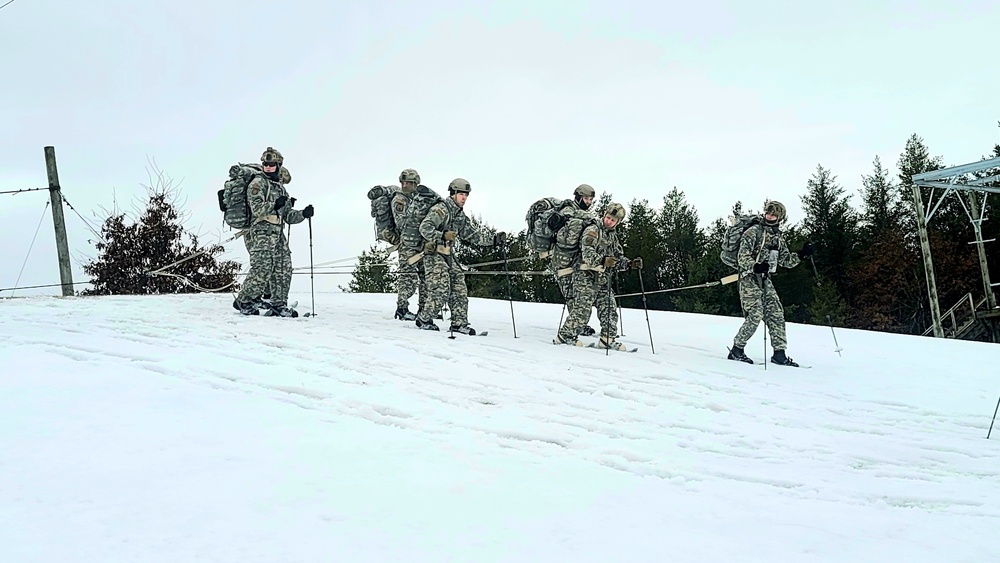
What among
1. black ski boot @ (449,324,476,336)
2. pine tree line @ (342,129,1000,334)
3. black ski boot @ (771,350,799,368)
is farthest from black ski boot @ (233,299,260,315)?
pine tree line @ (342,129,1000,334)

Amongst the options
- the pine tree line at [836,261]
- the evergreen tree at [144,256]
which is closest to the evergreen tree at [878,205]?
the pine tree line at [836,261]

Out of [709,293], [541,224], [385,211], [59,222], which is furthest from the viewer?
[709,293]

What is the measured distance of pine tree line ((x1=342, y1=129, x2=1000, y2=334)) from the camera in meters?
42.5

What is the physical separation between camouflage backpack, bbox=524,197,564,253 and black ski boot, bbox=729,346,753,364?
322cm

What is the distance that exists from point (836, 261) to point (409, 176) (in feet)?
138

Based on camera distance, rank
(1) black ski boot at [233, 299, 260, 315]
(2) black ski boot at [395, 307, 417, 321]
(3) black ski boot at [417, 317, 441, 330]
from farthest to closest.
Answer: (2) black ski boot at [395, 307, 417, 321]
(1) black ski boot at [233, 299, 260, 315]
(3) black ski boot at [417, 317, 441, 330]

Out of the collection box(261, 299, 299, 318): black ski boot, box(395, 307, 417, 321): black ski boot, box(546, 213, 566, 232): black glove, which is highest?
box(546, 213, 566, 232): black glove

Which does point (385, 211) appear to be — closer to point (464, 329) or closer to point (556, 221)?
point (464, 329)

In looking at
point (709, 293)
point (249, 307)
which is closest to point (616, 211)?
point (249, 307)

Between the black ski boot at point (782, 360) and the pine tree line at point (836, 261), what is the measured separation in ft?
89.7

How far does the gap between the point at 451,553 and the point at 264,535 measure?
971 millimetres

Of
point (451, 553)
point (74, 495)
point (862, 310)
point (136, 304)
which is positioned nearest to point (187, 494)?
point (74, 495)

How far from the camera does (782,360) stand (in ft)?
39.9

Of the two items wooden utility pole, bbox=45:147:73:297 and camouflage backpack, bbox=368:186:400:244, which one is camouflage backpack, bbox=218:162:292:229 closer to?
camouflage backpack, bbox=368:186:400:244
